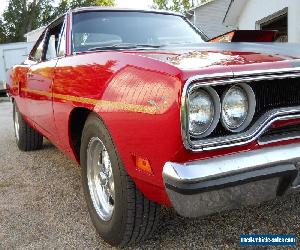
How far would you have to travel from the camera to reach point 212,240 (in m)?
2.55

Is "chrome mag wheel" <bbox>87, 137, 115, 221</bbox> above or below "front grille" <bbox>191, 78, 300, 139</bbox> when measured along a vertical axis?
below

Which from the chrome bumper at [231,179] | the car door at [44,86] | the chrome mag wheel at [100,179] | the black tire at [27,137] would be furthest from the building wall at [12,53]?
the chrome bumper at [231,179]

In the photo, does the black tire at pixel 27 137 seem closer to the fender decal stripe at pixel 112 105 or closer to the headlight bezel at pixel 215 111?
the fender decal stripe at pixel 112 105

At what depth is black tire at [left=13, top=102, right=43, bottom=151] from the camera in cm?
512

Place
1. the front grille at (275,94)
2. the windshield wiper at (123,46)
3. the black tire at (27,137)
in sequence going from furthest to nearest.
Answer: the black tire at (27,137), the windshield wiper at (123,46), the front grille at (275,94)

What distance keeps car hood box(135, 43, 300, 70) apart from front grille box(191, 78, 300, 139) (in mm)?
109

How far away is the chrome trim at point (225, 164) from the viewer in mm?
1807

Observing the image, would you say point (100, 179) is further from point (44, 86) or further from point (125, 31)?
point (125, 31)

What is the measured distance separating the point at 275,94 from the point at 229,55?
315 millimetres

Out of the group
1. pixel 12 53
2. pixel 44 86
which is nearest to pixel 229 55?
pixel 44 86

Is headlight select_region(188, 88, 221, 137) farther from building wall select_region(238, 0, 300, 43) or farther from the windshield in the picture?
building wall select_region(238, 0, 300, 43)

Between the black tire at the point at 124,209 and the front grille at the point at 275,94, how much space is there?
71 centimetres

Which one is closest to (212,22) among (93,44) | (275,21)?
(275,21)

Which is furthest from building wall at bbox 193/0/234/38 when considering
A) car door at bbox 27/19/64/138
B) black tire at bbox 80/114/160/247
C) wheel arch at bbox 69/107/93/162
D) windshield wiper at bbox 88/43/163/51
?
black tire at bbox 80/114/160/247
